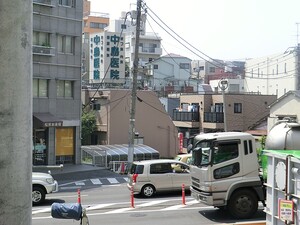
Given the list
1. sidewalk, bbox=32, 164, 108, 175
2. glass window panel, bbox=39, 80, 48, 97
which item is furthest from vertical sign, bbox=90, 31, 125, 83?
sidewalk, bbox=32, 164, 108, 175

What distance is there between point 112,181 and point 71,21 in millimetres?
13692

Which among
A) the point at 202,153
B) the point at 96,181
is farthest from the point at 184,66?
the point at 202,153

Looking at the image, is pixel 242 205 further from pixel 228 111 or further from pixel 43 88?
pixel 228 111

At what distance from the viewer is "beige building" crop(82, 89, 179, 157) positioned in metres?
42.6

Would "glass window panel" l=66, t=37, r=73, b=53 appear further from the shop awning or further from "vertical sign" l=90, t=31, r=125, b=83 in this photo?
"vertical sign" l=90, t=31, r=125, b=83

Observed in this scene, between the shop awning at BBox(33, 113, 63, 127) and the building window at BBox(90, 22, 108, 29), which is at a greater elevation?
the building window at BBox(90, 22, 108, 29)

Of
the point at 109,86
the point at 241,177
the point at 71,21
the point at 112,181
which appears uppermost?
the point at 71,21

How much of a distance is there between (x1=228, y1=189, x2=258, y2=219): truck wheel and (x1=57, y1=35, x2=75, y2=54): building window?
22.4 meters

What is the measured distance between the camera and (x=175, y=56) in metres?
83.4

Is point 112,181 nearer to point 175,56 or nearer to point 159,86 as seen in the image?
point 159,86

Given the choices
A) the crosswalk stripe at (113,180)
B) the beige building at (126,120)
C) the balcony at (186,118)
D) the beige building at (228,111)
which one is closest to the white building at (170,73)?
the balcony at (186,118)

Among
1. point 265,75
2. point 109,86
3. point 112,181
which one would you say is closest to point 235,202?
point 112,181

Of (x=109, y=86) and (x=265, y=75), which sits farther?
(x=265, y=75)

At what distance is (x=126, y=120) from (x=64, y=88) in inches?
440
